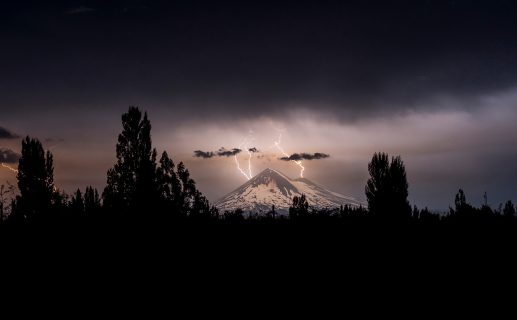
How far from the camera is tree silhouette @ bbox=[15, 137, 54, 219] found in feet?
96.7

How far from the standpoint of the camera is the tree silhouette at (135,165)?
90.1 ft

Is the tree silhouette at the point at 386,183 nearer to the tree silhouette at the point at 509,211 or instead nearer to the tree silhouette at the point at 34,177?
the tree silhouette at the point at 509,211

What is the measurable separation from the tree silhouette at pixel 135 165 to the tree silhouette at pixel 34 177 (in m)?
5.87

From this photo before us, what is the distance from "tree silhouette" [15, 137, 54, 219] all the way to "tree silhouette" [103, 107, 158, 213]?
19.3 ft

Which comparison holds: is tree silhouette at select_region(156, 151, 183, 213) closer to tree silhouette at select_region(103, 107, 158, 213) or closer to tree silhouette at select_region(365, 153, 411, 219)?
tree silhouette at select_region(103, 107, 158, 213)

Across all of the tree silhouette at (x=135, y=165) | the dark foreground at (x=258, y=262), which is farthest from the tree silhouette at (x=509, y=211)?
the tree silhouette at (x=135, y=165)

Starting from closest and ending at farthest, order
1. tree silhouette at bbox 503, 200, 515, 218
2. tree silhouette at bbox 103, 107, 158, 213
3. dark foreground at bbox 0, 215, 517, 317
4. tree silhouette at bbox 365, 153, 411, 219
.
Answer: dark foreground at bbox 0, 215, 517, 317
tree silhouette at bbox 503, 200, 515, 218
tree silhouette at bbox 103, 107, 158, 213
tree silhouette at bbox 365, 153, 411, 219

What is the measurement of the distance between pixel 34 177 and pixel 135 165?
28.1 ft

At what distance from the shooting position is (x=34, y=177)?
30.7 m

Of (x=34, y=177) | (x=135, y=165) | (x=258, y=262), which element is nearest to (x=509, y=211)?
(x=258, y=262)

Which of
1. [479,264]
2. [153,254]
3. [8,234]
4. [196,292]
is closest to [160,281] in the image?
[196,292]

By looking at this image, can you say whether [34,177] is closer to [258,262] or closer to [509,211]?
[258,262]


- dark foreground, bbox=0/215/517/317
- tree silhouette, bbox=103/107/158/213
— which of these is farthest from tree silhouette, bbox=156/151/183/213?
dark foreground, bbox=0/215/517/317

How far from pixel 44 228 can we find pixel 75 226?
0.86m
